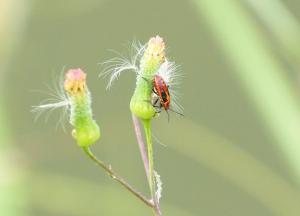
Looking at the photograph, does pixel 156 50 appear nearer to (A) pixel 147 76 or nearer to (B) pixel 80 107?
(A) pixel 147 76

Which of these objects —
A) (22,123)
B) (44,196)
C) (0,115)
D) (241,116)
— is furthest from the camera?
(241,116)

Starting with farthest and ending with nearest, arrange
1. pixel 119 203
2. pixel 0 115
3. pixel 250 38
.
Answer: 1. pixel 119 203
2. pixel 250 38
3. pixel 0 115

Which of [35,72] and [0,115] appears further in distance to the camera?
[35,72]

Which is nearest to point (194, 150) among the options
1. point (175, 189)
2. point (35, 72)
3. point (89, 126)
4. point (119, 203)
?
point (119, 203)

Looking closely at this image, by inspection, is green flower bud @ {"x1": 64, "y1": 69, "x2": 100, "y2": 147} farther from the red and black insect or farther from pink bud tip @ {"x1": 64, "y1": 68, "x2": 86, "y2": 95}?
the red and black insect

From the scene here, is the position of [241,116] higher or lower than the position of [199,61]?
lower

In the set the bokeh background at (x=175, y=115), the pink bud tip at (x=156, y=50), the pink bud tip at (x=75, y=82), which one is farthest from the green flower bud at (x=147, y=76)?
the bokeh background at (x=175, y=115)

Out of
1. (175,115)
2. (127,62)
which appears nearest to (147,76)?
(127,62)

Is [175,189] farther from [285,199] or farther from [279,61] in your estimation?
[279,61]
